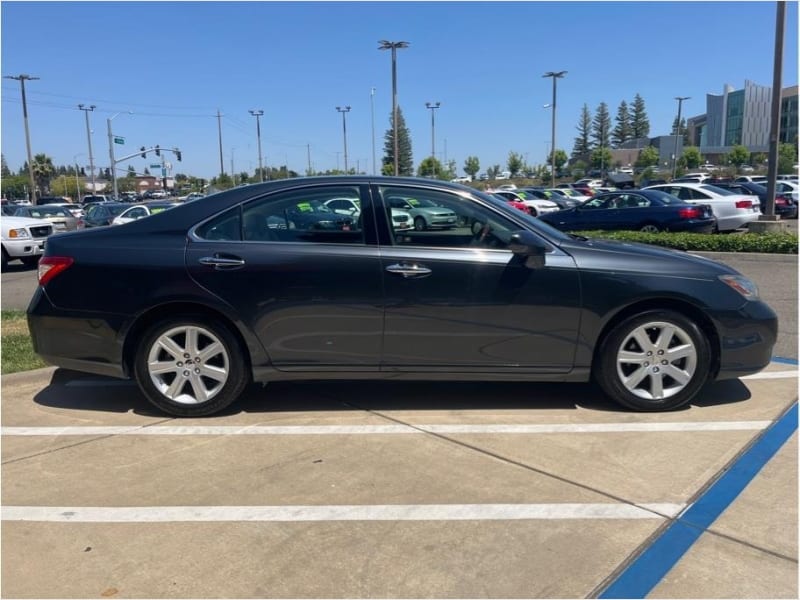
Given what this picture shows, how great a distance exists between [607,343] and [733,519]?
151 centimetres

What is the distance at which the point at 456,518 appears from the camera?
10.5 feet

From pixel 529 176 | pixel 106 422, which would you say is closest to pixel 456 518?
pixel 106 422

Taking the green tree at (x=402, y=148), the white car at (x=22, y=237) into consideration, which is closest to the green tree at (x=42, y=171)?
the green tree at (x=402, y=148)

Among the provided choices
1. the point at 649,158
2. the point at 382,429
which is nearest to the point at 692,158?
the point at 649,158

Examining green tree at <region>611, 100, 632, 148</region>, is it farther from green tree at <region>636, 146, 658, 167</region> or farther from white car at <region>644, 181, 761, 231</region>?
white car at <region>644, 181, 761, 231</region>

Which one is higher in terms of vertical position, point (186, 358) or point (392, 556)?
point (186, 358)

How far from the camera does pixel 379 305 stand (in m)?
4.37

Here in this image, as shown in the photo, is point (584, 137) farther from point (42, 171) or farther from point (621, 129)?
point (42, 171)

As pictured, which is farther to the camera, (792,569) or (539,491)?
(539,491)

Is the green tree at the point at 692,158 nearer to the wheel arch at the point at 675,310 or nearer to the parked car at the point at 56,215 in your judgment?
the parked car at the point at 56,215

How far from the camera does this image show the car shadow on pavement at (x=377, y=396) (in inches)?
187

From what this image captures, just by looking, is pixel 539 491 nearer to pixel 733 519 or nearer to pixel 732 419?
pixel 733 519

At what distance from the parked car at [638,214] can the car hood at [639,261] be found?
1217 cm

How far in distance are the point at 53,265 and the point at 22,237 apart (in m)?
11.0
